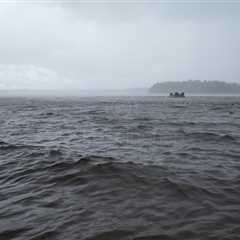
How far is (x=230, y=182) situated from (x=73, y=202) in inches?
194

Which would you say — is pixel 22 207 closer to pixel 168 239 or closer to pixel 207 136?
pixel 168 239

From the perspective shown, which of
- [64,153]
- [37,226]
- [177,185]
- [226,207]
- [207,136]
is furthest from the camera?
[207,136]

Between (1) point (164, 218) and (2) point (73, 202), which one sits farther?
(2) point (73, 202)

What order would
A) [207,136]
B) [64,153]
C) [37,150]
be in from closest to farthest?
[64,153] → [37,150] → [207,136]

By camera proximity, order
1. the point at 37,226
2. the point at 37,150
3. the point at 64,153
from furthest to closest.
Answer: the point at 37,150, the point at 64,153, the point at 37,226

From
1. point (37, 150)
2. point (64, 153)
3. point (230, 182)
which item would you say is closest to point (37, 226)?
point (230, 182)

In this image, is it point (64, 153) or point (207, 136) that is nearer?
point (64, 153)

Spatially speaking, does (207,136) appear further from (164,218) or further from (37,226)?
(37,226)

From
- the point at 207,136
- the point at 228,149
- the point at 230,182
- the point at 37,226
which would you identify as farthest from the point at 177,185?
the point at 207,136

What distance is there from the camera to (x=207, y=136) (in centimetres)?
2080

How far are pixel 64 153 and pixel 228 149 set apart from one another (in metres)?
7.86

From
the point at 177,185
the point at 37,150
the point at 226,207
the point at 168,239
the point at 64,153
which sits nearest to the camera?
the point at 168,239

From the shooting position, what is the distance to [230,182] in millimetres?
10391

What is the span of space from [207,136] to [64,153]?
31.9 feet
